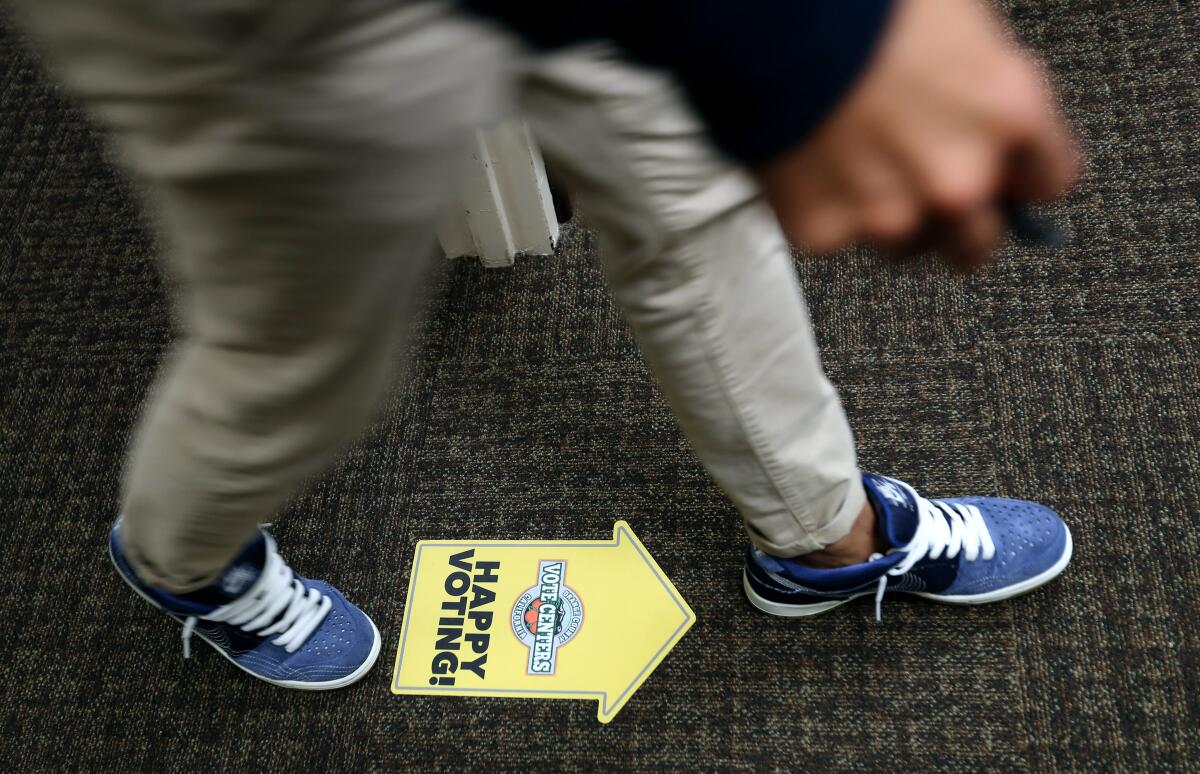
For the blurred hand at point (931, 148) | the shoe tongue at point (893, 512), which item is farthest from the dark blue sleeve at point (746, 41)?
the shoe tongue at point (893, 512)

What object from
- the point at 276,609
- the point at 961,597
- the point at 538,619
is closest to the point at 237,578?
the point at 276,609

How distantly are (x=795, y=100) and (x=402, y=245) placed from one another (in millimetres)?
228

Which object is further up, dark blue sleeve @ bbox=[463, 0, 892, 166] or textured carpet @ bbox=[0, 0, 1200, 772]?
dark blue sleeve @ bbox=[463, 0, 892, 166]

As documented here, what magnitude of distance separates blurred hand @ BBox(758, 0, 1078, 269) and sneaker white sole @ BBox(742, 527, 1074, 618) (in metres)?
0.65

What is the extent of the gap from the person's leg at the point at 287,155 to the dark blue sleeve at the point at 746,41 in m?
0.04

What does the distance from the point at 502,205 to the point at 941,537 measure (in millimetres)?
740

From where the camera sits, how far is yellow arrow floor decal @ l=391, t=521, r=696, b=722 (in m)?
1.10

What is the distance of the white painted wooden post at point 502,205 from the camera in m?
1.28

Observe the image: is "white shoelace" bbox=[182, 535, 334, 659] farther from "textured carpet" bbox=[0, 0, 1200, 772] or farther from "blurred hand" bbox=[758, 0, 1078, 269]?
"blurred hand" bbox=[758, 0, 1078, 269]

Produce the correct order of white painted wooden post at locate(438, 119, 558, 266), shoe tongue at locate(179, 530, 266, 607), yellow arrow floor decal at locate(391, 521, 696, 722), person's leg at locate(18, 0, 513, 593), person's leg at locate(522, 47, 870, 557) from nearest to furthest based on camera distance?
person's leg at locate(18, 0, 513, 593)
person's leg at locate(522, 47, 870, 557)
shoe tongue at locate(179, 530, 266, 607)
yellow arrow floor decal at locate(391, 521, 696, 722)
white painted wooden post at locate(438, 119, 558, 266)

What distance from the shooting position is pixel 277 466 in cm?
70

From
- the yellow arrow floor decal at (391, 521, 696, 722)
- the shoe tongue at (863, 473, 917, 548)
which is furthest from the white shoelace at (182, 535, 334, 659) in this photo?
the shoe tongue at (863, 473, 917, 548)

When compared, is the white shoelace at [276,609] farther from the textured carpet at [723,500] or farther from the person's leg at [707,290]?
the person's leg at [707,290]

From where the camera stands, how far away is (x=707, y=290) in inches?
28.7
